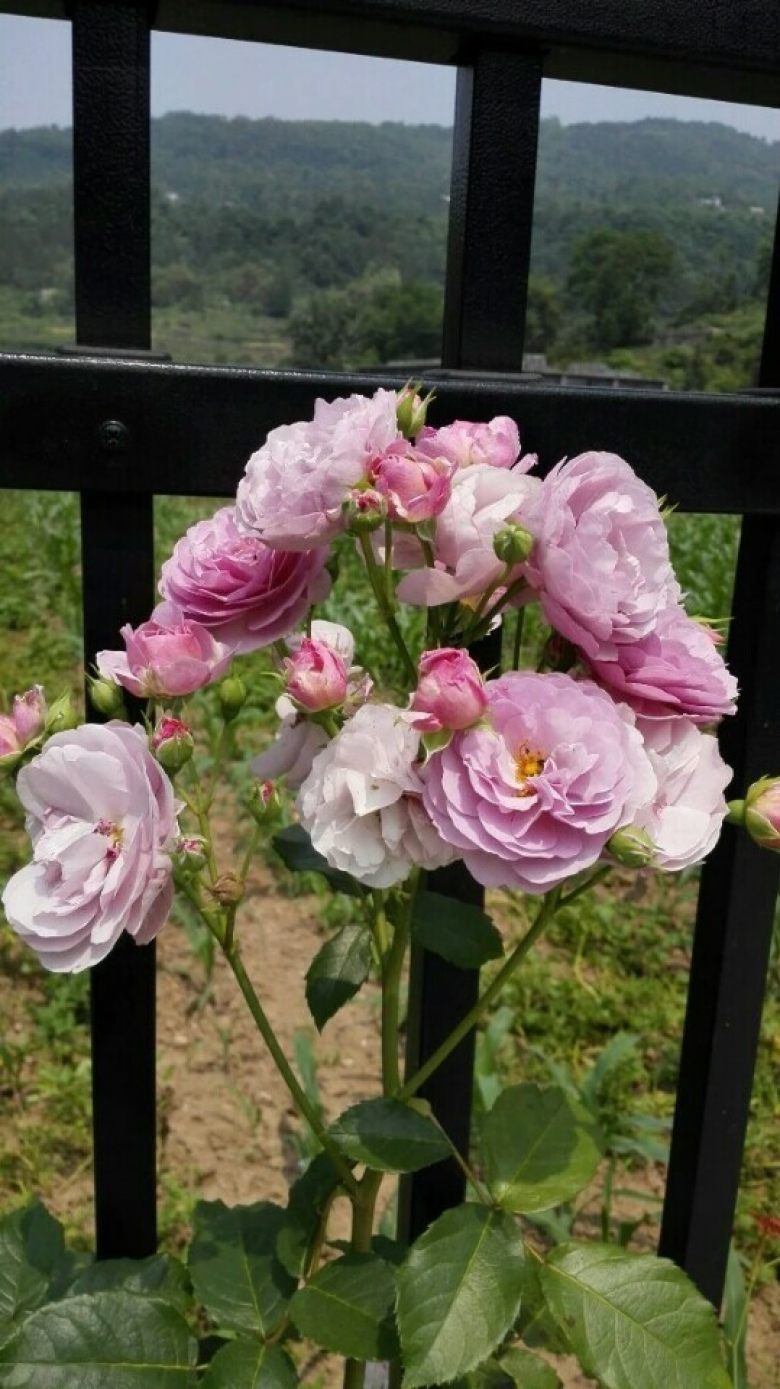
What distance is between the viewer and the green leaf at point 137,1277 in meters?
0.81

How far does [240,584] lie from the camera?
2.10 ft

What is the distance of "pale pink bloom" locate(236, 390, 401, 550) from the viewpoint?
592mm

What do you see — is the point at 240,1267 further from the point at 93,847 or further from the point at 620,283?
the point at 620,283

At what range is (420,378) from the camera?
0.81m

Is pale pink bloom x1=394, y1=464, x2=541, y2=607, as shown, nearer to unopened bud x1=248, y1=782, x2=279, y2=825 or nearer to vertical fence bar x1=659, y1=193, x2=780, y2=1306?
unopened bud x1=248, y1=782, x2=279, y2=825

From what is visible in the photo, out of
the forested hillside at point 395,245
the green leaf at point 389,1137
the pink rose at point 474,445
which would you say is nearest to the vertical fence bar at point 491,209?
the pink rose at point 474,445

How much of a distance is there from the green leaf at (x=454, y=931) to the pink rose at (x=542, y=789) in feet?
0.61

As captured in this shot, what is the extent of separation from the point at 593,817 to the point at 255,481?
0.24 meters

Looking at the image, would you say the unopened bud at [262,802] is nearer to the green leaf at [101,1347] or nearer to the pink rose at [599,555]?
the pink rose at [599,555]

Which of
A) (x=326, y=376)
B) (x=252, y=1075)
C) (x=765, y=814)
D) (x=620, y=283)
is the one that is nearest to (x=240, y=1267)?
(x=765, y=814)

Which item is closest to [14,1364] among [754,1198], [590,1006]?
[754,1198]

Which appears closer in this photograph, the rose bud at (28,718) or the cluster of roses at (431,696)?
the cluster of roses at (431,696)

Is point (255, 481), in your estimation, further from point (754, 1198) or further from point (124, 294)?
point (754, 1198)

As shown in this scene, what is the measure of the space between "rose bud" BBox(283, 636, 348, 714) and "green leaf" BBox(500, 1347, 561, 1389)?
1.65ft
